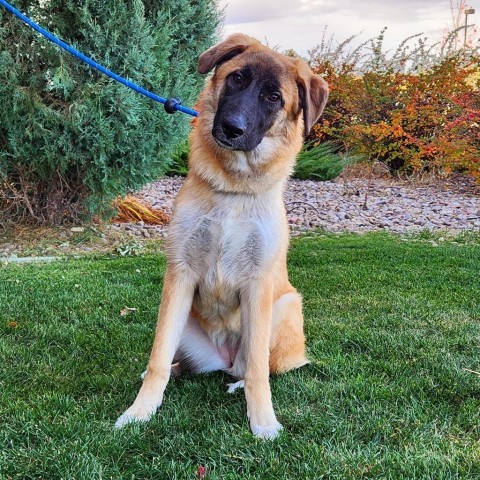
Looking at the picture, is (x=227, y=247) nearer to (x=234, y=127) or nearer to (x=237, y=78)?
(x=234, y=127)

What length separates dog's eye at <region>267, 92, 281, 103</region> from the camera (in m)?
2.71

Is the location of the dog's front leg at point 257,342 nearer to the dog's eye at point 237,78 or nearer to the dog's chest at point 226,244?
the dog's chest at point 226,244

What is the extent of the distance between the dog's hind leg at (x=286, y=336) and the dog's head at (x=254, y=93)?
87 cm

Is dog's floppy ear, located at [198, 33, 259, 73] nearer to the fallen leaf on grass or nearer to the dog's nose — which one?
the dog's nose

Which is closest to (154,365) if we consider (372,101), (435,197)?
(435,197)

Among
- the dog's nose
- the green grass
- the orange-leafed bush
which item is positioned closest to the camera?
the green grass

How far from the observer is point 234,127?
2.53 meters

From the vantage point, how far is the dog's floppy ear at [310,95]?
109 inches

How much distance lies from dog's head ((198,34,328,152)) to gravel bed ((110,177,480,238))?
4.40 m

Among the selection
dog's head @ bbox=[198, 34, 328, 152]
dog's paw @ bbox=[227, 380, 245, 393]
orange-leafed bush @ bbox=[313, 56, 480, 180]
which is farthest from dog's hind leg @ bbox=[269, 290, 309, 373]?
orange-leafed bush @ bbox=[313, 56, 480, 180]

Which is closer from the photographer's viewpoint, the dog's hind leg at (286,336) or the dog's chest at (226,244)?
the dog's chest at (226,244)

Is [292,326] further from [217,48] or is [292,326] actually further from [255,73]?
[217,48]

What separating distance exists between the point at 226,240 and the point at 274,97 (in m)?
0.76

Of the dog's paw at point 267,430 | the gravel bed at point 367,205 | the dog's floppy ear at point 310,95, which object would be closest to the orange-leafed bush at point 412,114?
the gravel bed at point 367,205
